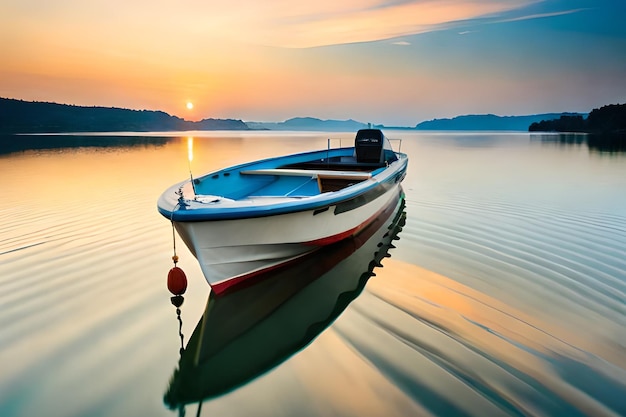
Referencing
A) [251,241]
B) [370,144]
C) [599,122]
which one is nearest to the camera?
[251,241]

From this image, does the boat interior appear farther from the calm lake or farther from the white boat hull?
the white boat hull

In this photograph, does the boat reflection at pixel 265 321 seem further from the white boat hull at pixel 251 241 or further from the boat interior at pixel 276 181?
the boat interior at pixel 276 181

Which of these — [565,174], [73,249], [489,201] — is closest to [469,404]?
[73,249]

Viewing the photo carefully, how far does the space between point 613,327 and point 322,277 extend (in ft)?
12.3

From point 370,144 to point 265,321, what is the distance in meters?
7.37

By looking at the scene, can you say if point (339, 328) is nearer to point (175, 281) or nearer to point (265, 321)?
point (265, 321)

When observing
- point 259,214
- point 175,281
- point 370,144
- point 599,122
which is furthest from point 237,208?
point 599,122

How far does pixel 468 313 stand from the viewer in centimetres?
Result: 463

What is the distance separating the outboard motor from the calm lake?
3.10 m

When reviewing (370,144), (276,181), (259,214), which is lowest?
(259,214)

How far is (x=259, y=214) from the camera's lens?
466cm

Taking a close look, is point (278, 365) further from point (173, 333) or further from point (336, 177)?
point (336, 177)

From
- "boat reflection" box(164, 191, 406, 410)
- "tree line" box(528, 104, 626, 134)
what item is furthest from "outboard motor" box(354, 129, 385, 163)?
"tree line" box(528, 104, 626, 134)

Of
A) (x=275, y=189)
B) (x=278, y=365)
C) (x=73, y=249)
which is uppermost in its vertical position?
(x=275, y=189)
